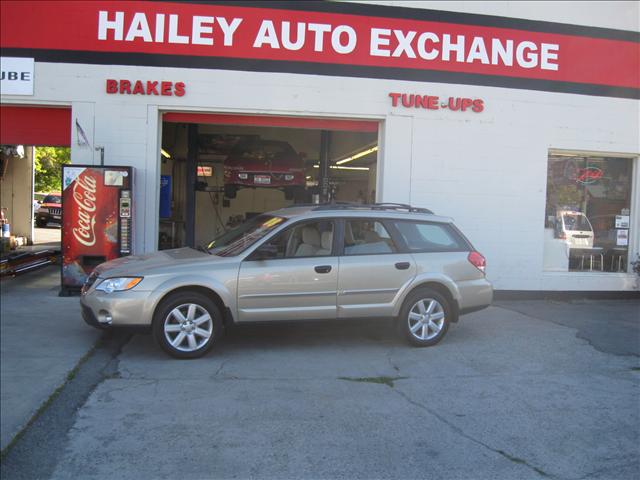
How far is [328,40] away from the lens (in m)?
10.2

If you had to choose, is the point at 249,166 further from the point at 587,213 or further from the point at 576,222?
the point at 587,213

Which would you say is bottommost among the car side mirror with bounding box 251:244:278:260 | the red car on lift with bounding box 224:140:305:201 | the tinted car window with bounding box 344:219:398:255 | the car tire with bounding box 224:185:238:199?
the car side mirror with bounding box 251:244:278:260

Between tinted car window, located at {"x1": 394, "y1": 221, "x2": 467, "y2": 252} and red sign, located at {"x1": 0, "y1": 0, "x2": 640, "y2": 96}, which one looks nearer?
tinted car window, located at {"x1": 394, "y1": 221, "x2": 467, "y2": 252}

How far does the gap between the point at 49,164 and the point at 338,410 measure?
2308cm

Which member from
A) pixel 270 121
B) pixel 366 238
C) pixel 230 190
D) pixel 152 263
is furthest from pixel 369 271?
pixel 230 190

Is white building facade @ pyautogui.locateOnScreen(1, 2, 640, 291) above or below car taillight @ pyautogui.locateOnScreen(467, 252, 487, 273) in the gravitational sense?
above

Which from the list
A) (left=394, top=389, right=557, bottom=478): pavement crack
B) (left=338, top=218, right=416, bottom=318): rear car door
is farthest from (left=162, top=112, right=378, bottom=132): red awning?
(left=394, top=389, right=557, bottom=478): pavement crack

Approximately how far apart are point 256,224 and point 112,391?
293 cm

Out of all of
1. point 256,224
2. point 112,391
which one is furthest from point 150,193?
point 112,391

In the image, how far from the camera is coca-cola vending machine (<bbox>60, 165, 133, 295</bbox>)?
9.36 metres

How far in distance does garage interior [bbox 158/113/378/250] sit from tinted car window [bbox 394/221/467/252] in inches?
150

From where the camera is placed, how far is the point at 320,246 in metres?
6.94

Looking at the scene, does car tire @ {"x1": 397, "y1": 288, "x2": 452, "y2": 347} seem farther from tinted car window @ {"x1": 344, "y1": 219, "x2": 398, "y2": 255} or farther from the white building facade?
the white building facade

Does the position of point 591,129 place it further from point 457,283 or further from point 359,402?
point 359,402
